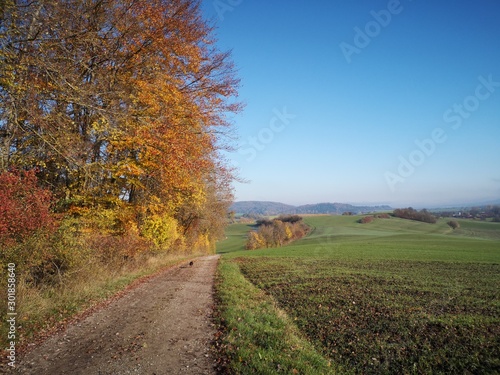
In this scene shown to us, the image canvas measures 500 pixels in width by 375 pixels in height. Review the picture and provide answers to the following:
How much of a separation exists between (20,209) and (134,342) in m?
5.29

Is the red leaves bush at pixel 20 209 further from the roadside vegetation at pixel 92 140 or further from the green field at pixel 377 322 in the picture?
the green field at pixel 377 322

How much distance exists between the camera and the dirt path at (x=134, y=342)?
5477 millimetres

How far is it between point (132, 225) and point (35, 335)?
363 inches

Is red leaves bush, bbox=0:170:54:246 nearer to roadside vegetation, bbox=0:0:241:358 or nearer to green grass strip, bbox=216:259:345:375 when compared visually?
roadside vegetation, bbox=0:0:241:358

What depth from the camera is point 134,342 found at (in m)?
6.58

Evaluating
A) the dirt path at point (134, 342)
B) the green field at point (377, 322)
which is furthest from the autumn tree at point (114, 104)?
the green field at point (377, 322)

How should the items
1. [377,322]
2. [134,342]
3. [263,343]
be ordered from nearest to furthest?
[134,342] → [263,343] → [377,322]

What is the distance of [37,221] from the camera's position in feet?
27.7

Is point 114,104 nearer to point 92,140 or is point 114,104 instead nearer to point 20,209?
point 92,140

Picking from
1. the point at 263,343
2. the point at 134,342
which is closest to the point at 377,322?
A: the point at 263,343

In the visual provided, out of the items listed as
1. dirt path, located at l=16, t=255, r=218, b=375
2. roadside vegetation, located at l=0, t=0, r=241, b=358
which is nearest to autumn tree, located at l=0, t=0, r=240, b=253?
roadside vegetation, located at l=0, t=0, r=241, b=358

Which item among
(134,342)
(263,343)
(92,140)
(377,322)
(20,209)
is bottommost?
(377,322)

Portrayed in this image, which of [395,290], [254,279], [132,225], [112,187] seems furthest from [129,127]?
[395,290]

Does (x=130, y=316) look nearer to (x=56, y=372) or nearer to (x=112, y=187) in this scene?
(x=56, y=372)
